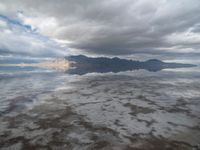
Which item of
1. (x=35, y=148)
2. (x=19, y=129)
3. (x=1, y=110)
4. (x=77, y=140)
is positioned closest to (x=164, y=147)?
(x=77, y=140)

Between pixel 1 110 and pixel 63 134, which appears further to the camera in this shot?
pixel 1 110

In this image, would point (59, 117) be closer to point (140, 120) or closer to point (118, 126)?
point (118, 126)

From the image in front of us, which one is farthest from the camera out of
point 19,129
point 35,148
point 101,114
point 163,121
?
point 101,114

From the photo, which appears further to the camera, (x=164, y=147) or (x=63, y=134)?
(x=63, y=134)

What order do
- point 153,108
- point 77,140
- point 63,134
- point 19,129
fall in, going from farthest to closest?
point 153,108, point 19,129, point 63,134, point 77,140

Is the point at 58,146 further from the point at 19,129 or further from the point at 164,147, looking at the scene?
the point at 164,147

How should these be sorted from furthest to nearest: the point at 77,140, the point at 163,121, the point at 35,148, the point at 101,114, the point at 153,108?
the point at 153,108, the point at 101,114, the point at 163,121, the point at 77,140, the point at 35,148

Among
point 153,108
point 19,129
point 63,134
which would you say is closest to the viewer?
point 63,134

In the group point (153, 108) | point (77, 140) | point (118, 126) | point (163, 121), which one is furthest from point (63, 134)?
point (153, 108)
